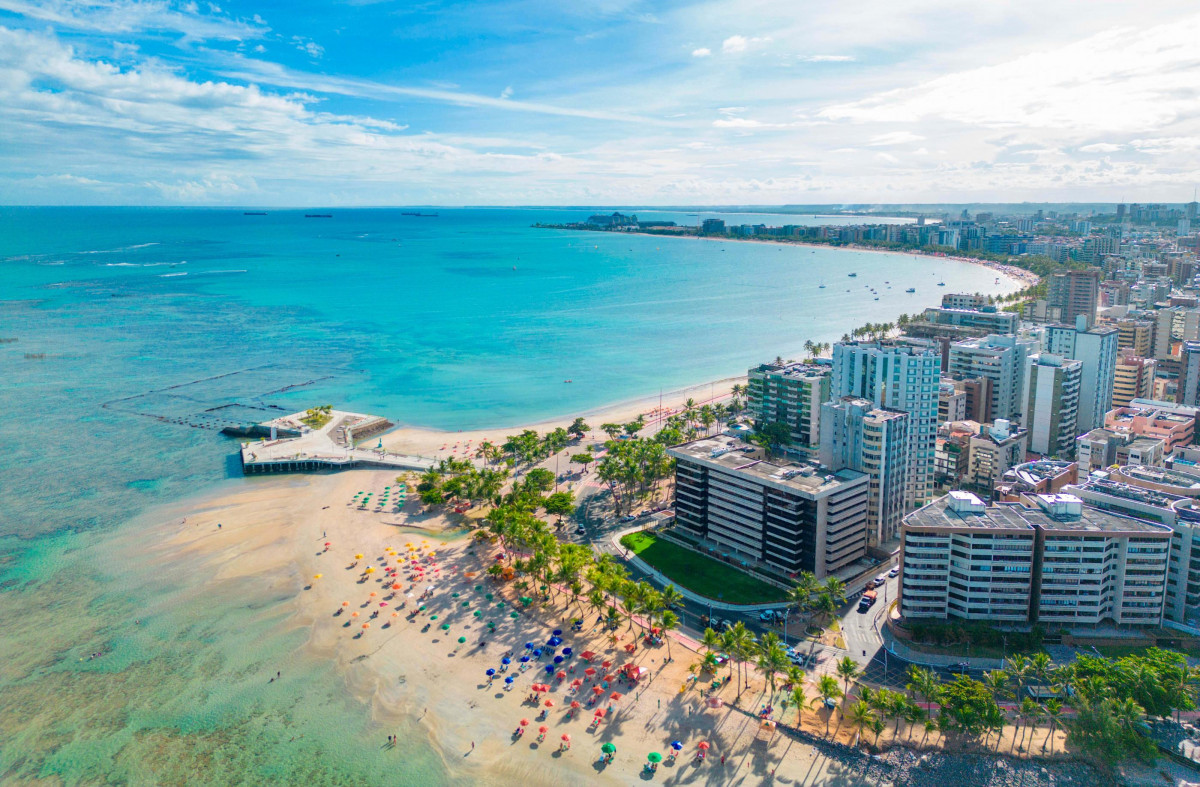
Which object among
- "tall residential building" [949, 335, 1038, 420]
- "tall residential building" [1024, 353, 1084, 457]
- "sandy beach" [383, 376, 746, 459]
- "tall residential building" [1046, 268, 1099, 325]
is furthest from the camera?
"tall residential building" [1046, 268, 1099, 325]

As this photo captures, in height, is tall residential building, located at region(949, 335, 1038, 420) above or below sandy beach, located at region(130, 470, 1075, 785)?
above

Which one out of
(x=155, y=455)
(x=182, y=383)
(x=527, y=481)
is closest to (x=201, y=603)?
(x=527, y=481)

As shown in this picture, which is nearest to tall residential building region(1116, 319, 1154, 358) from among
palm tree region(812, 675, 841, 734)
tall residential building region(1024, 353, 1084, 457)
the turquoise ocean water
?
tall residential building region(1024, 353, 1084, 457)

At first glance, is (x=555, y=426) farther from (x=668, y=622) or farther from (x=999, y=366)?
(x=999, y=366)

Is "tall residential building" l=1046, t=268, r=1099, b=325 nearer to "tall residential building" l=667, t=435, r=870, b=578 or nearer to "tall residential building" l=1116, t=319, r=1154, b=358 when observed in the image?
"tall residential building" l=1116, t=319, r=1154, b=358

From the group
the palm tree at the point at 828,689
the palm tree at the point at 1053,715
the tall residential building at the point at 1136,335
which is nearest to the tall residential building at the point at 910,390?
the palm tree at the point at 1053,715

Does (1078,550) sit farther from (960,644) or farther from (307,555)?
(307,555)
